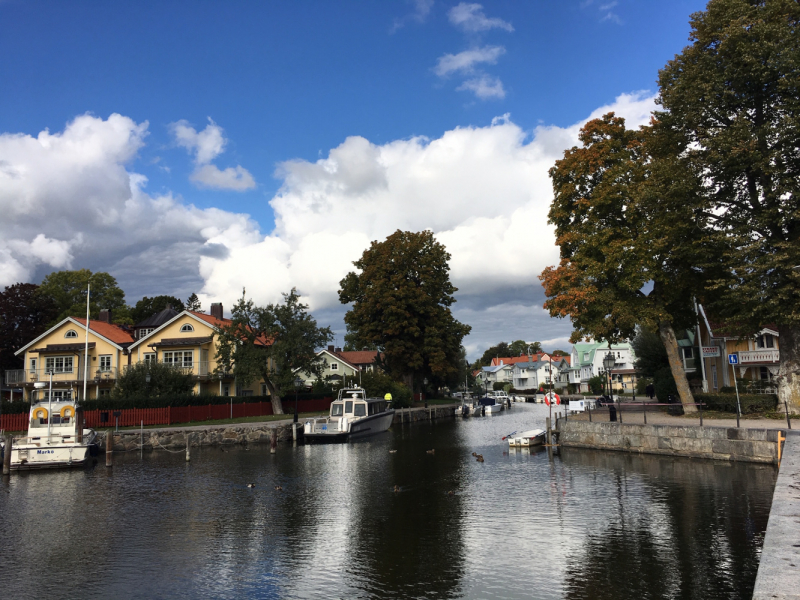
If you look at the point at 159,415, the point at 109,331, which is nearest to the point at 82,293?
the point at 109,331

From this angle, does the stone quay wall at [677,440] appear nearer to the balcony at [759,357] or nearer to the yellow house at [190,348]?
the balcony at [759,357]

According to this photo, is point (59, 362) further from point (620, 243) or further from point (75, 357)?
point (620, 243)

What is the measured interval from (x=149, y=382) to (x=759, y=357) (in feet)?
139

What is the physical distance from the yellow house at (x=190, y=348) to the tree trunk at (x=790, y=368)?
3890 centimetres

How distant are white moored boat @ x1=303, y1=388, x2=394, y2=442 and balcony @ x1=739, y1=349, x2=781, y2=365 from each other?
2531 cm

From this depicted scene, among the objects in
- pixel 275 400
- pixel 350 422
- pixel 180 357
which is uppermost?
pixel 180 357

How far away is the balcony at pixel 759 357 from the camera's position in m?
38.5

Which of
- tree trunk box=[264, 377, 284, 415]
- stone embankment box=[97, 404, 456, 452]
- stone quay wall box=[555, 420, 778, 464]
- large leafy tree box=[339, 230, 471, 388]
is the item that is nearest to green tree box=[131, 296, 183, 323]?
large leafy tree box=[339, 230, 471, 388]

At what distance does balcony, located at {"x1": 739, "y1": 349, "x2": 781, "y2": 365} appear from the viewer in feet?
126

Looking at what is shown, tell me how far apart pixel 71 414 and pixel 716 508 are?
26.8m

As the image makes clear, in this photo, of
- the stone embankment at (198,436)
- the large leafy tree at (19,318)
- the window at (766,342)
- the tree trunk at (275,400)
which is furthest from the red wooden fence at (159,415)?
the window at (766,342)

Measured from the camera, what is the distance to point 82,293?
67.2 metres

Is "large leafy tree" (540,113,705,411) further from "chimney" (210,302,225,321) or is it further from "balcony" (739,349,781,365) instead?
"chimney" (210,302,225,321)

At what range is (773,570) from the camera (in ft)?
18.7
